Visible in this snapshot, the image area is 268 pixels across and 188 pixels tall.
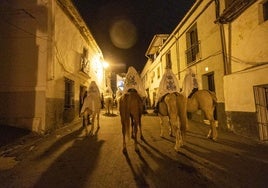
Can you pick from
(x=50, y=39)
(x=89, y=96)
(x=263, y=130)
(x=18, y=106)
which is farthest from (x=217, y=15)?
(x=18, y=106)

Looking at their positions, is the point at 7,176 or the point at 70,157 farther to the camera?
the point at 70,157

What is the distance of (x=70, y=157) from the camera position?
4480mm

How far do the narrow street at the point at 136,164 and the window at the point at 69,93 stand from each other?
4.37 metres

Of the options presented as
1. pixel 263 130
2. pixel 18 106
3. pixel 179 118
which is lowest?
pixel 263 130

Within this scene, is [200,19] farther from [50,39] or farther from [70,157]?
[70,157]

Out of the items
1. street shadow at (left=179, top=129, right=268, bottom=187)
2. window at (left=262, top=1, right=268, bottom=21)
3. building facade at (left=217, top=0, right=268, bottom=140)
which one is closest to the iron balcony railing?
building facade at (left=217, top=0, right=268, bottom=140)

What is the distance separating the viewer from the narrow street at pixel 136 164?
10.1 feet

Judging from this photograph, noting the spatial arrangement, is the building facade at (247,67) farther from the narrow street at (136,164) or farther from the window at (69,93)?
the window at (69,93)

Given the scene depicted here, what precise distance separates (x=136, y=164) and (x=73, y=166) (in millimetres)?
1447

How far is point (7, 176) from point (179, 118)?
4.39 metres

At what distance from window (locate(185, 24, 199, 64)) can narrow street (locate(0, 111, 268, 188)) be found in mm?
6873

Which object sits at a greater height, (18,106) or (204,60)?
(204,60)

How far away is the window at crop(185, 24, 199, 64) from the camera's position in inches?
440

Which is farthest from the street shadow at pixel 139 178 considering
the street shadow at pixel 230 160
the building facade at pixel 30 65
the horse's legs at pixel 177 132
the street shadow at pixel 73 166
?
the building facade at pixel 30 65
